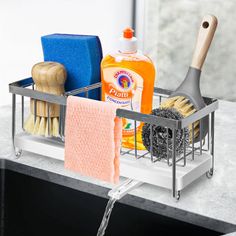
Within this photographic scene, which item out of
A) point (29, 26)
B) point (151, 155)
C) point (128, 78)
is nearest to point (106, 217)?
point (151, 155)

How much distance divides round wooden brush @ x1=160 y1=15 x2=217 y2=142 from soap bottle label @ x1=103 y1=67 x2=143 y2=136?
48 mm

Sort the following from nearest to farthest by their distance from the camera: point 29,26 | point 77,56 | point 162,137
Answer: point 162,137 < point 77,56 < point 29,26

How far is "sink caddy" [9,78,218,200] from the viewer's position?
3.16 ft

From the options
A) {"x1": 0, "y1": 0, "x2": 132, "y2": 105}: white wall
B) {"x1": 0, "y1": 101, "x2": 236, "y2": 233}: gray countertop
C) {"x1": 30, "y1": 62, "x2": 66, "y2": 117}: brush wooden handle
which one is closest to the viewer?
{"x1": 0, "y1": 101, "x2": 236, "y2": 233}: gray countertop

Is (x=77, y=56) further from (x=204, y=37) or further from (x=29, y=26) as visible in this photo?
(x=29, y=26)

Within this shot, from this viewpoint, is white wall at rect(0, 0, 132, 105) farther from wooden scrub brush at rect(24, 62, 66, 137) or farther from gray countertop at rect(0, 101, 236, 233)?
wooden scrub brush at rect(24, 62, 66, 137)

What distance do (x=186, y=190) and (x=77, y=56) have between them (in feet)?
0.96

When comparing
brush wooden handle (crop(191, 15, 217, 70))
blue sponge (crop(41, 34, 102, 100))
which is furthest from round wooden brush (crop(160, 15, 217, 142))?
blue sponge (crop(41, 34, 102, 100))

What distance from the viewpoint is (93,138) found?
101 cm

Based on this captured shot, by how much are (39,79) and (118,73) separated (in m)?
0.14

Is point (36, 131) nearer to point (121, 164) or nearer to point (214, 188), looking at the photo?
point (121, 164)

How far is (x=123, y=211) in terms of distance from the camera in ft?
3.42

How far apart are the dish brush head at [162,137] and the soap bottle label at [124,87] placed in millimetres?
56

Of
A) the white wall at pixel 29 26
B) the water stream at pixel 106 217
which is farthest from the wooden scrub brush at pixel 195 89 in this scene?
the white wall at pixel 29 26
